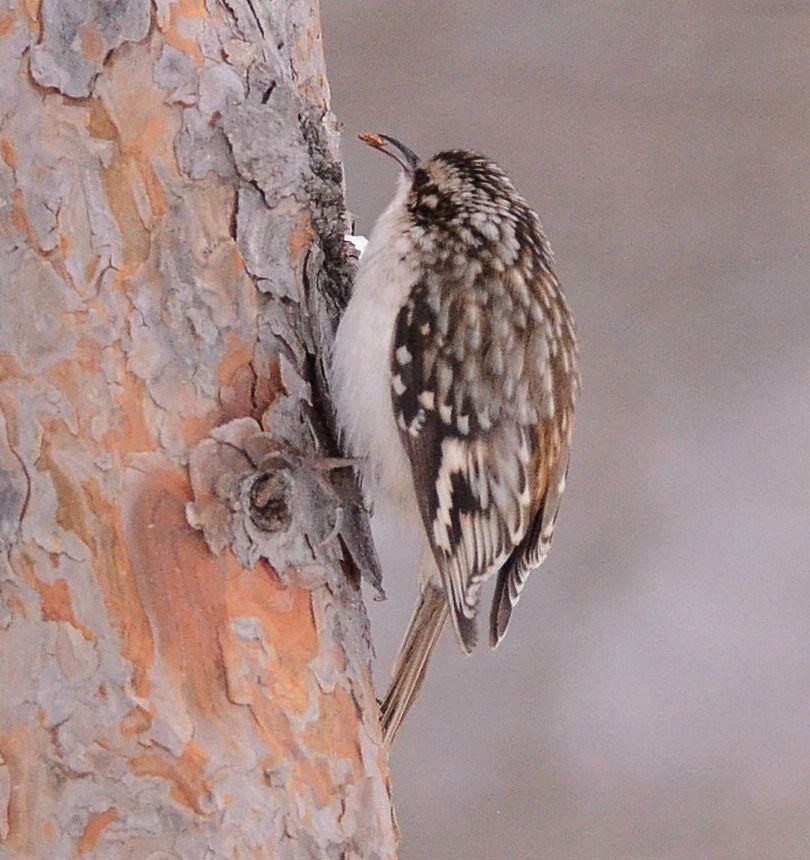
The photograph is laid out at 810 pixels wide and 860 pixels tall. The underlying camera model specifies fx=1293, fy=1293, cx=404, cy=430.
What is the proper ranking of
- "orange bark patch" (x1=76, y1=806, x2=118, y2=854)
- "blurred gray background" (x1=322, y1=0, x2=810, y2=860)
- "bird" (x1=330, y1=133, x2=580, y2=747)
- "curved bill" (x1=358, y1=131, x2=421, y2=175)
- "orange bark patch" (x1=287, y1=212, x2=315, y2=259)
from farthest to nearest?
"blurred gray background" (x1=322, y1=0, x2=810, y2=860) → "curved bill" (x1=358, y1=131, x2=421, y2=175) → "bird" (x1=330, y1=133, x2=580, y2=747) → "orange bark patch" (x1=287, y1=212, x2=315, y2=259) → "orange bark patch" (x1=76, y1=806, x2=118, y2=854)

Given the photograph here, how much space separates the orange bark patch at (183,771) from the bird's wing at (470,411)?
376 millimetres

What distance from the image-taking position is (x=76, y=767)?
106cm

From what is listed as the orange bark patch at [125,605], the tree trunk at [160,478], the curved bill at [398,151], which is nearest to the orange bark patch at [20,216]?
the tree trunk at [160,478]

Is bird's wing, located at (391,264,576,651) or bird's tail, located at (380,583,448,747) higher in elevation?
bird's wing, located at (391,264,576,651)

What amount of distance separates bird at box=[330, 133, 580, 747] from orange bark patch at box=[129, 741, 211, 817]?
275 mm

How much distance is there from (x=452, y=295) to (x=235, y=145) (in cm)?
32

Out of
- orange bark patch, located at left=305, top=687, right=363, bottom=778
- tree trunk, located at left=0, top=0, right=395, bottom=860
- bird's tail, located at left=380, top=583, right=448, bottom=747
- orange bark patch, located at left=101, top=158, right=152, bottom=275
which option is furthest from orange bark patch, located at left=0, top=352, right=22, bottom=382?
bird's tail, located at left=380, top=583, right=448, bottom=747

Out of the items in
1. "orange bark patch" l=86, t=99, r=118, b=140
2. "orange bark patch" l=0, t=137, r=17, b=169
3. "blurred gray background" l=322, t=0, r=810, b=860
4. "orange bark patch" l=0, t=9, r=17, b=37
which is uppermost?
"orange bark patch" l=0, t=9, r=17, b=37

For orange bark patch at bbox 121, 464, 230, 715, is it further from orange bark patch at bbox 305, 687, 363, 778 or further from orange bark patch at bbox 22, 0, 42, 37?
orange bark patch at bbox 22, 0, 42, 37

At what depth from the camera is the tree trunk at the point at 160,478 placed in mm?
1065

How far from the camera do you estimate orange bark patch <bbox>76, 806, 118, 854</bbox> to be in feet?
3.45

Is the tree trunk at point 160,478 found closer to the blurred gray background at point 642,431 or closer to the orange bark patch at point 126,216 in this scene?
the orange bark patch at point 126,216

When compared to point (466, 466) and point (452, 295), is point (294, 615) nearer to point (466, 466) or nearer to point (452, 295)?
point (466, 466)

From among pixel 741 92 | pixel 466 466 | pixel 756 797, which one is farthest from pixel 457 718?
A: pixel 741 92
